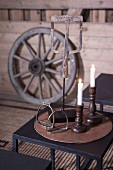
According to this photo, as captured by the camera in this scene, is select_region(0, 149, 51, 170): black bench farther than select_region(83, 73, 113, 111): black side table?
No

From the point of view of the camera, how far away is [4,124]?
2.93 m

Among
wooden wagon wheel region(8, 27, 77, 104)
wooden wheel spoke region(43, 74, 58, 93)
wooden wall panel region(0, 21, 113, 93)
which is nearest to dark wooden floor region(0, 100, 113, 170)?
wooden wagon wheel region(8, 27, 77, 104)

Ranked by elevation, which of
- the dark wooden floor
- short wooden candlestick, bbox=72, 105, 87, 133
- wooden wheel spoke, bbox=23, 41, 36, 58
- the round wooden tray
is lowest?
the dark wooden floor

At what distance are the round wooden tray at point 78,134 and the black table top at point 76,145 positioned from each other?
2cm

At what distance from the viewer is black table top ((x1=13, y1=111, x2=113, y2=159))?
1.46 m

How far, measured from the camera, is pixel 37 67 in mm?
3270

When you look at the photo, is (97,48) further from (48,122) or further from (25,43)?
(48,122)

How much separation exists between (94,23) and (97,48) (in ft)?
0.82

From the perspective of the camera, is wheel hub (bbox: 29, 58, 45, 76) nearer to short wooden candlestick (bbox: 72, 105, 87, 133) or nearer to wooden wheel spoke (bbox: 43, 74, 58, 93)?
wooden wheel spoke (bbox: 43, 74, 58, 93)

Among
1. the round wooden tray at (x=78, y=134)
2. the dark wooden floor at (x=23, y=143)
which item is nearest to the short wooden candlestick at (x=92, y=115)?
the round wooden tray at (x=78, y=134)

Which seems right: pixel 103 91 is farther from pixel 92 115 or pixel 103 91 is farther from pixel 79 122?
pixel 79 122

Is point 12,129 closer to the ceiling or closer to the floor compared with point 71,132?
closer to the floor

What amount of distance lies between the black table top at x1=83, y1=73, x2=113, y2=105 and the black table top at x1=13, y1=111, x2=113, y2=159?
444 mm

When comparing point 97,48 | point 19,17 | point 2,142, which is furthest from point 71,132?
point 19,17
